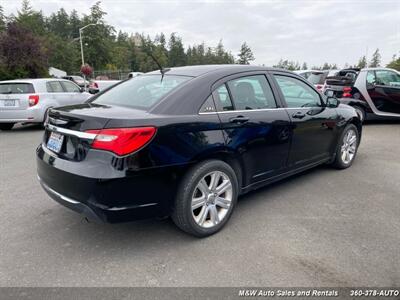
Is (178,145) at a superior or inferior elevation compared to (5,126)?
superior

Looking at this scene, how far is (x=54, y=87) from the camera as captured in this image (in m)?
9.06

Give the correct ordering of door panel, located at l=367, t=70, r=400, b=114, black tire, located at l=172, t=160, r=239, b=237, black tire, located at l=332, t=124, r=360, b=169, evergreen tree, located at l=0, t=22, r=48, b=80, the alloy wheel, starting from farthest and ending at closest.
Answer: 1. evergreen tree, located at l=0, t=22, r=48, b=80
2. door panel, located at l=367, t=70, r=400, b=114
3. black tire, located at l=332, t=124, r=360, b=169
4. the alloy wheel
5. black tire, located at l=172, t=160, r=239, b=237

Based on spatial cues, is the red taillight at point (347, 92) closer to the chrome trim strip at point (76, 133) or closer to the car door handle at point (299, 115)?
the car door handle at point (299, 115)

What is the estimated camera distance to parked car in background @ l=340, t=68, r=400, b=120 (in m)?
8.56

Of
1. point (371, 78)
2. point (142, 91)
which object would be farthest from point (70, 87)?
point (371, 78)

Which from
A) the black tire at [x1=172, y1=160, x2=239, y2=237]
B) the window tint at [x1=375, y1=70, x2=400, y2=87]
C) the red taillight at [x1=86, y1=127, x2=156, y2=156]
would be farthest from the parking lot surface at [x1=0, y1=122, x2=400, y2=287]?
the window tint at [x1=375, y1=70, x2=400, y2=87]

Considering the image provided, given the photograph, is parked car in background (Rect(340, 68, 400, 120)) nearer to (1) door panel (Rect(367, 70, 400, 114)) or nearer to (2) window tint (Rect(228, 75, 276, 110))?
(1) door panel (Rect(367, 70, 400, 114))

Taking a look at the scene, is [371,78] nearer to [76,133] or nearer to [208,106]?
[208,106]

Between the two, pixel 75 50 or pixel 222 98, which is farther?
pixel 75 50

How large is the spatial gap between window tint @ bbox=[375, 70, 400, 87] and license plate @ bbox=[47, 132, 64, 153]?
8637 millimetres

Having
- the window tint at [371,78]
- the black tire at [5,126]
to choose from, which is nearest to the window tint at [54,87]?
the black tire at [5,126]

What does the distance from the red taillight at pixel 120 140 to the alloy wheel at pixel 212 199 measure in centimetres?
70

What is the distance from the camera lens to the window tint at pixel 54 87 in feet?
29.0

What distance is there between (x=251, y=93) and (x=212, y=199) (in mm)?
1255
